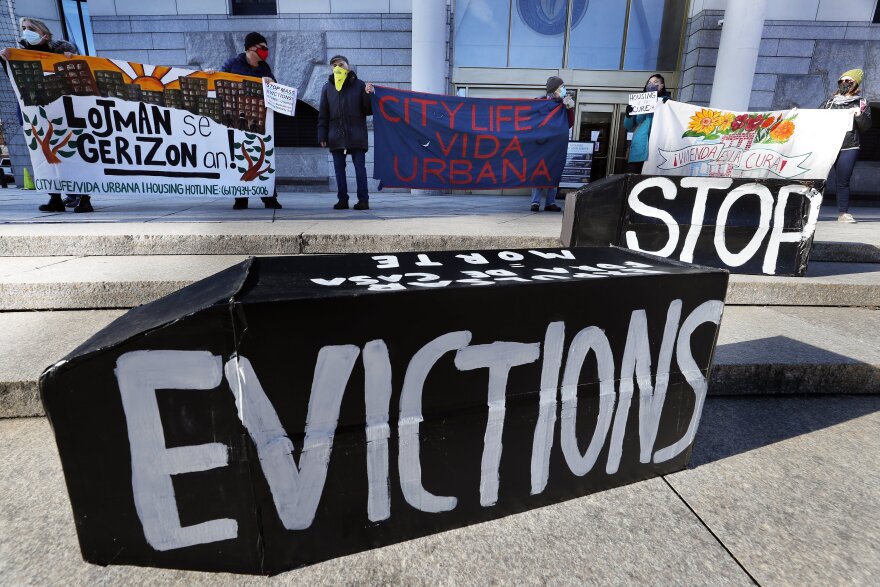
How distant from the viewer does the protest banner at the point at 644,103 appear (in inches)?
214

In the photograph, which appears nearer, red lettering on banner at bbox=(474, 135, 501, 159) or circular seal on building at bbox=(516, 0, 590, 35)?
red lettering on banner at bbox=(474, 135, 501, 159)

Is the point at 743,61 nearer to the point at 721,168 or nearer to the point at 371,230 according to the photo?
the point at 721,168

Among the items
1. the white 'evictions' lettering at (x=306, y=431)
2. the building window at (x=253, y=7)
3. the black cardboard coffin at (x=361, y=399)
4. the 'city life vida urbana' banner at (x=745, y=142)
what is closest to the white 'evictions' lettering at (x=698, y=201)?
the black cardboard coffin at (x=361, y=399)

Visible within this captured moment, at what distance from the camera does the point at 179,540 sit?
109 cm

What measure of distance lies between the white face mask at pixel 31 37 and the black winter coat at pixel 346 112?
2814mm

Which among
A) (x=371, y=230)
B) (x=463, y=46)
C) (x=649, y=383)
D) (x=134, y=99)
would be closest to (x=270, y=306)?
(x=649, y=383)

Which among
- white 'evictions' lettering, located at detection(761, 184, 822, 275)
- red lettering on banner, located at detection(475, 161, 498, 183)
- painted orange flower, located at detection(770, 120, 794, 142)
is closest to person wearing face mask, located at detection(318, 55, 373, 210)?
red lettering on banner, located at detection(475, 161, 498, 183)

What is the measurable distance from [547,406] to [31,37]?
621cm

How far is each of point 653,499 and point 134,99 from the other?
5.94m

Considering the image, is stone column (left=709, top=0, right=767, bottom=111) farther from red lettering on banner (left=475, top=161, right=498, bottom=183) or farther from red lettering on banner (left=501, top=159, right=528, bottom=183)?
red lettering on banner (left=475, top=161, right=498, bottom=183)

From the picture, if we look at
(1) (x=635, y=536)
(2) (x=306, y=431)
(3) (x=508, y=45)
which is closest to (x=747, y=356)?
(1) (x=635, y=536)

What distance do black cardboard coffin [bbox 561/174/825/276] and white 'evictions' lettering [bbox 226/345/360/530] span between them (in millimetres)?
2471

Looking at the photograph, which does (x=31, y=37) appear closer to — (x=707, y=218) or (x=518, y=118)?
(x=518, y=118)

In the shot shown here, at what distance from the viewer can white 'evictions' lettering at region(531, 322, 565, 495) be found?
128 cm
